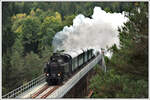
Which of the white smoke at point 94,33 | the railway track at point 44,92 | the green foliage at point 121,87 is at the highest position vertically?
the white smoke at point 94,33

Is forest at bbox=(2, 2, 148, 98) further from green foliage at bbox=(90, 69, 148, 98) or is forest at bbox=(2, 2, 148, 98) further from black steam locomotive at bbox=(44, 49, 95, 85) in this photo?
black steam locomotive at bbox=(44, 49, 95, 85)

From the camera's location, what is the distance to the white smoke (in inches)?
1576

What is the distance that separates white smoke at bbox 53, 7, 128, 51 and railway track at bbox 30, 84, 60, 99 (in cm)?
1212

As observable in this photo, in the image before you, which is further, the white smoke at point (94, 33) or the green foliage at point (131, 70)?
the white smoke at point (94, 33)

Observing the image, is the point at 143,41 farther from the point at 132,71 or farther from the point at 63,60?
the point at 63,60

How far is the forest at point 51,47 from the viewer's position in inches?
784

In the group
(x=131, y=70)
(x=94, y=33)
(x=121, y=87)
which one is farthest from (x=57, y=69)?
(x=94, y=33)

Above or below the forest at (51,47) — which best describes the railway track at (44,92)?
below

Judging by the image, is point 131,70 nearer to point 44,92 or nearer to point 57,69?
point 44,92

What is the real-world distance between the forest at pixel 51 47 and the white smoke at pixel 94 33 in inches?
150

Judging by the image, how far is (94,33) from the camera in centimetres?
4259

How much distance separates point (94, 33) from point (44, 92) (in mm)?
15854

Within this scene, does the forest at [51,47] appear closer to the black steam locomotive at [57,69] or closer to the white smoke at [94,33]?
the white smoke at [94,33]

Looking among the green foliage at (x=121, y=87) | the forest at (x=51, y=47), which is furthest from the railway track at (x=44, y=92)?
the green foliage at (x=121, y=87)
